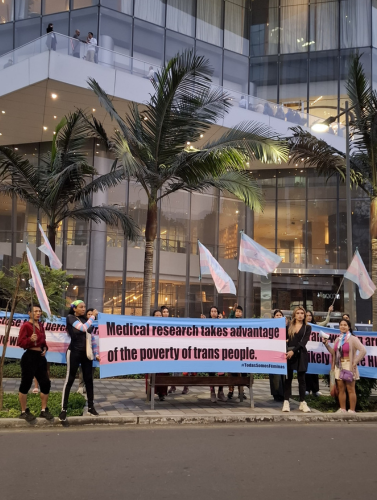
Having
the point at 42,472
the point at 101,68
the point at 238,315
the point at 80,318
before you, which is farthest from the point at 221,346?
the point at 101,68

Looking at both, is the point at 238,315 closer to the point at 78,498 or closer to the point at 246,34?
the point at 78,498

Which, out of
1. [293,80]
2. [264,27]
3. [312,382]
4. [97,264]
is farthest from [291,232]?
[312,382]

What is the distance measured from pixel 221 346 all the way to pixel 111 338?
204cm

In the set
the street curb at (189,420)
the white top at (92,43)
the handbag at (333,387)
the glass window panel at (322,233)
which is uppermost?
the white top at (92,43)

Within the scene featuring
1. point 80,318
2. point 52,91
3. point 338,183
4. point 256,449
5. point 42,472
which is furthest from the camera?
point 338,183

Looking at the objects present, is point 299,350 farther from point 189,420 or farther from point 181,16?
point 181,16

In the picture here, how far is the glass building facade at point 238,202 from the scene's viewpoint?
2625 cm

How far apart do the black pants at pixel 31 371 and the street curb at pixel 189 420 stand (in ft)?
1.56

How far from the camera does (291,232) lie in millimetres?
30922

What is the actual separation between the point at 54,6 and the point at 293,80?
13.2 m

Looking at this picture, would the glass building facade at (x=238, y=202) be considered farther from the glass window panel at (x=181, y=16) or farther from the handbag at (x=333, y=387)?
the handbag at (x=333, y=387)

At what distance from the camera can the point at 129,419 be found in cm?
887

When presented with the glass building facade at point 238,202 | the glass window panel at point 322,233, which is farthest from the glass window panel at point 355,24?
the glass window panel at point 322,233

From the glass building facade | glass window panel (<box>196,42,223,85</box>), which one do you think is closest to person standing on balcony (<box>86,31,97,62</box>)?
the glass building facade
